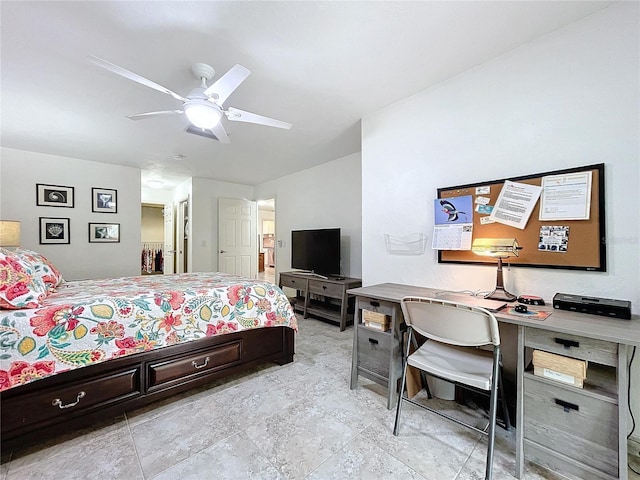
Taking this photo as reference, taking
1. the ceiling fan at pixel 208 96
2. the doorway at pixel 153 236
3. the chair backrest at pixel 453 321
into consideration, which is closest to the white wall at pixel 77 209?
the doorway at pixel 153 236

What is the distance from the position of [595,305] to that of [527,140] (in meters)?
1.12

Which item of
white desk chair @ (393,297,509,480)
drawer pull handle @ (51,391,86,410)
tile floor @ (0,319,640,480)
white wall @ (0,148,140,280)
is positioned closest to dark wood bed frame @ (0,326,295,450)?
drawer pull handle @ (51,391,86,410)

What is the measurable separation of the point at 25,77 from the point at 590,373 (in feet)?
14.0

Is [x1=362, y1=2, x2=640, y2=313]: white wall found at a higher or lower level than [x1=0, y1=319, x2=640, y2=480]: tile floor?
higher

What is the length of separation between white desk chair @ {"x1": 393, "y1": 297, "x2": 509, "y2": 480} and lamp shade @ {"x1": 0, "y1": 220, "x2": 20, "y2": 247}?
4.09 meters

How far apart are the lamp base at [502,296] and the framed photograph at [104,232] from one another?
17.7 ft

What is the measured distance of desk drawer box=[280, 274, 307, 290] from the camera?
14.2 feet

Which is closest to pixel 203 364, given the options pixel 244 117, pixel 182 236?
pixel 244 117

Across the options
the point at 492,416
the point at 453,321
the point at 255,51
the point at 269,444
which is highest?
the point at 255,51

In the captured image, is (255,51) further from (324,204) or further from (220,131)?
(324,204)

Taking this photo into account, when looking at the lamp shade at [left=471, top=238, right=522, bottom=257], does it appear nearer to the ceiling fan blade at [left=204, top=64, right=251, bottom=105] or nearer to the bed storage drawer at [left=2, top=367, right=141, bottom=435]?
the ceiling fan blade at [left=204, top=64, right=251, bottom=105]

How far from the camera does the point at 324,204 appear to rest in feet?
15.3

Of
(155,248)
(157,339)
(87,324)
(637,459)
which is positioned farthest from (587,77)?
(155,248)

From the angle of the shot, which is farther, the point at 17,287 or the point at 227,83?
the point at 227,83
